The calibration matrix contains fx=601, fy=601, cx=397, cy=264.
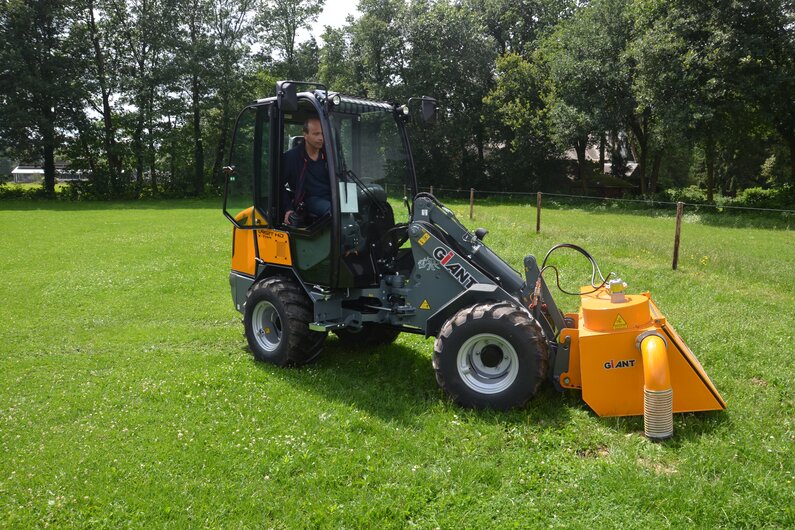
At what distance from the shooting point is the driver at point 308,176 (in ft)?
20.0

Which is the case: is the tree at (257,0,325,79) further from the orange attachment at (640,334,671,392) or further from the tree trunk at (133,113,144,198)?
the orange attachment at (640,334,671,392)

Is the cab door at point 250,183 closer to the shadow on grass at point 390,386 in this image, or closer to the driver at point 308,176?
the driver at point 308,176

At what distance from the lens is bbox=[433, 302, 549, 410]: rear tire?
15.7 ft

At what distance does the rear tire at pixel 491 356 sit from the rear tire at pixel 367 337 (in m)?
1.95

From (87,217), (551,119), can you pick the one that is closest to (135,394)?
(87,217)

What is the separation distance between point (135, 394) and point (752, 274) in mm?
10006

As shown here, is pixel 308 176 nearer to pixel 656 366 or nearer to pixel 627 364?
pixel 627 364

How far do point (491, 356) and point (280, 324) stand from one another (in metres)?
2.53

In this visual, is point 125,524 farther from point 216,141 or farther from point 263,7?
point 263,7

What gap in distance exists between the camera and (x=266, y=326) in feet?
21.7

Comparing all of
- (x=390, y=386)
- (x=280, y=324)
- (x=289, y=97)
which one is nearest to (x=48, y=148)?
(x=280, y=324)

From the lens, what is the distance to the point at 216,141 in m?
41.8

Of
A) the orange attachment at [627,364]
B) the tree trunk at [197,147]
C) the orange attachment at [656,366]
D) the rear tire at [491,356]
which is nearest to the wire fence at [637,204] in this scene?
the rear tire at [491,356]

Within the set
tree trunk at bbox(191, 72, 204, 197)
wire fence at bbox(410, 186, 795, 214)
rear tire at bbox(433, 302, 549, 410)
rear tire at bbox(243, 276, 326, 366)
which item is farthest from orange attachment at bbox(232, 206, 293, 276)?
tree trunk at bbox(191, 72, 204, 197)
